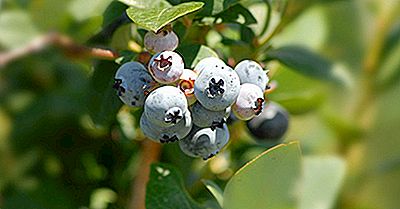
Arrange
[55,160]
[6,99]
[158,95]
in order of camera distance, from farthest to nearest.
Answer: [6,99], [55,160], [158,95]

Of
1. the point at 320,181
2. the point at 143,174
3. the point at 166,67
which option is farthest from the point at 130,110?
the point at 320,181

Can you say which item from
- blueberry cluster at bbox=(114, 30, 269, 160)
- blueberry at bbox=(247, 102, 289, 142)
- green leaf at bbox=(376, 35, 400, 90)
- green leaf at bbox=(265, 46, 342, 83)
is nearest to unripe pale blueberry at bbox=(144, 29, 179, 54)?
blueberry cluster at bbox=(114, 30, 269, 160)

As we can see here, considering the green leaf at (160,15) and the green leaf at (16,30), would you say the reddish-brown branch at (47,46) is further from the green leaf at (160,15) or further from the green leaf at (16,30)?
the green leaf at (160,15)

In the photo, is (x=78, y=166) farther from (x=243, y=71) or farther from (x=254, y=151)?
(x=243, y=71)

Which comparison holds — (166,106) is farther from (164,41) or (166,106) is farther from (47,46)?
(47,46)

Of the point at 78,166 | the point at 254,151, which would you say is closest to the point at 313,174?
the point at 254,151
